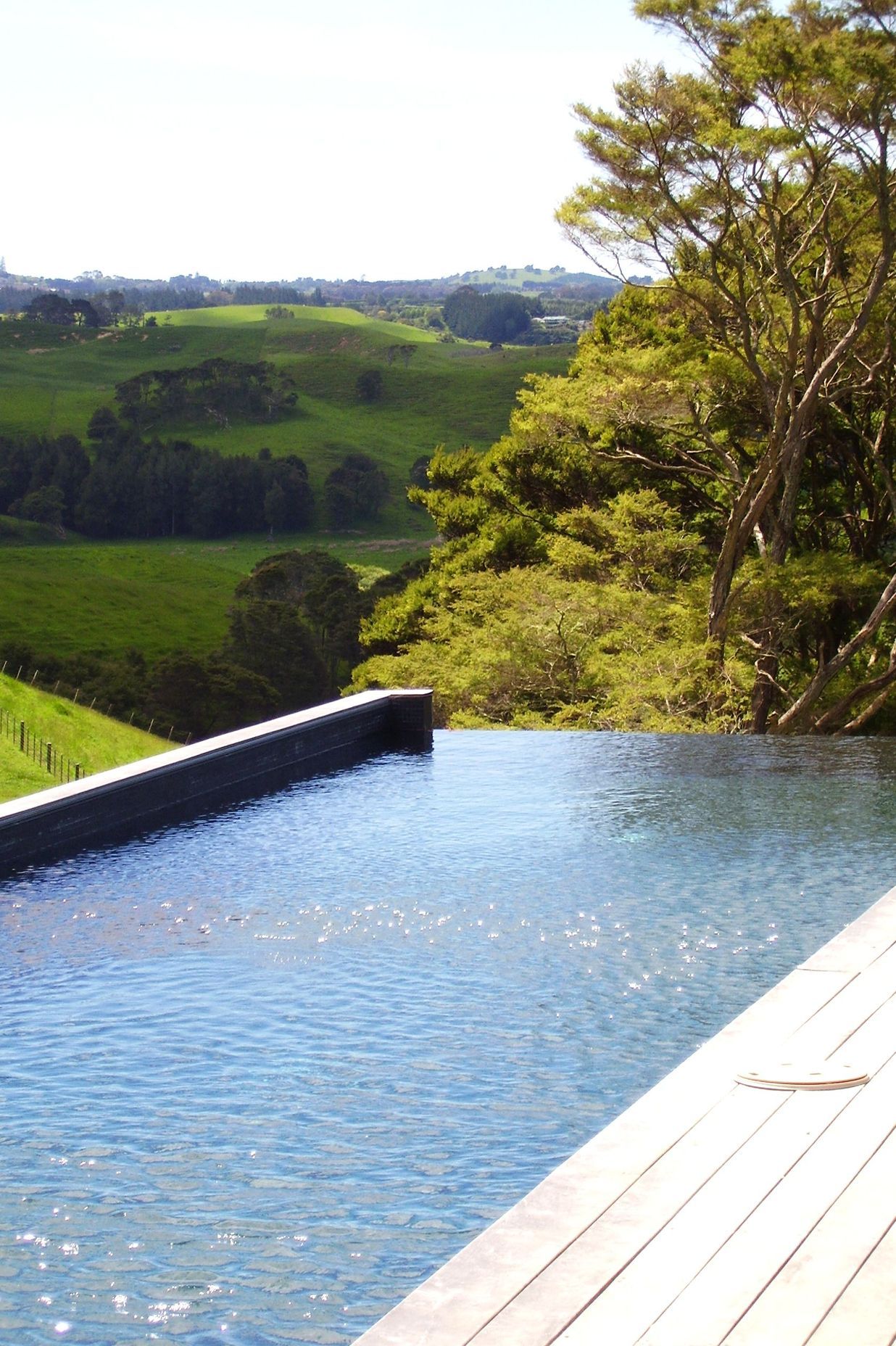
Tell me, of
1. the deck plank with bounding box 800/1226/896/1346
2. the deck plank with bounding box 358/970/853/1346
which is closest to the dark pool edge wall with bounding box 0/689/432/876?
the deck plank with bounding box 358/970/853/1346

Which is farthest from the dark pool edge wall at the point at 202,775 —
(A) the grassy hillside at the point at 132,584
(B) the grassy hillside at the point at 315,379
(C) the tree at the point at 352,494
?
(B) the grassy hillside at the point at 315,379

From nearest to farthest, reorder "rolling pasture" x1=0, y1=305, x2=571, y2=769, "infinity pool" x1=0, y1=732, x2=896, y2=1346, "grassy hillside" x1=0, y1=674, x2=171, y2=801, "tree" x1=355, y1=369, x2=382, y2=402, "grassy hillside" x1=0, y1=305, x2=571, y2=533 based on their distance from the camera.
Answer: "infinity pool" x1=0, y1=732, x2=896, y2=1346, "grassy hillside" x1=0, y1=674, x2=171, y2=801, "rolling pasture" x1=0, y1=305, x2=571, y2=769, "grassy hillside" x1=0, y1=305, x2=571, y2=533, "tree" x1=355, y1=369, x2=382, y2=402

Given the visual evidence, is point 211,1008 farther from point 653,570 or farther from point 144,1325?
point 653,570

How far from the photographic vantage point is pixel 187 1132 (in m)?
4.12

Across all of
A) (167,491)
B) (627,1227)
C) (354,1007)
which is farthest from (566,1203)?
(167,491)

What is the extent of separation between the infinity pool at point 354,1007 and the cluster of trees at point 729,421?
7.36 metres

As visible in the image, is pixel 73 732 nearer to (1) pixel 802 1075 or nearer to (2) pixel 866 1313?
(1) pixel 802 1075

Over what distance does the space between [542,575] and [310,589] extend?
36.1 metres

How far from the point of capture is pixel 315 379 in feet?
315

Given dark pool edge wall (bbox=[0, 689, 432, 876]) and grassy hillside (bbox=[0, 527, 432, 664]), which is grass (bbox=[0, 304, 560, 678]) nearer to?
grassy hillside (bbox=[0, 527, 432, 664])

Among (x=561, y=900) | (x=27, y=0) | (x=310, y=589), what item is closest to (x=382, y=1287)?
(x=561, y=900)

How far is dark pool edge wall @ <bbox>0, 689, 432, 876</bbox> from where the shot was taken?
7582mm

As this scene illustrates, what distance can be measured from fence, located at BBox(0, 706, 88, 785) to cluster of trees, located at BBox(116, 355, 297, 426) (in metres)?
58.0

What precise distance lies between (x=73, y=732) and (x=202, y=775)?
68.1 ft
